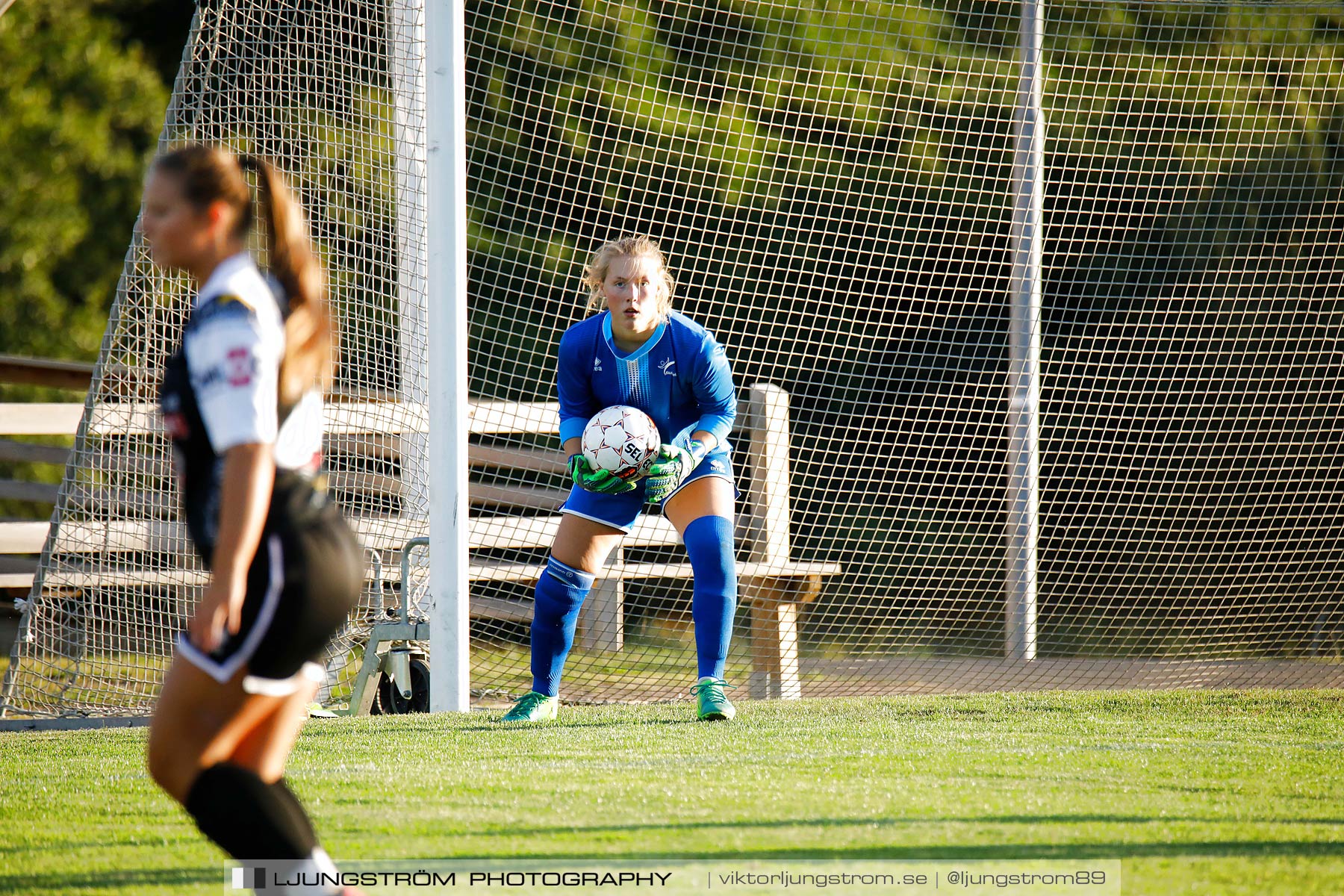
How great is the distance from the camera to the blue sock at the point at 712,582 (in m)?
4.10

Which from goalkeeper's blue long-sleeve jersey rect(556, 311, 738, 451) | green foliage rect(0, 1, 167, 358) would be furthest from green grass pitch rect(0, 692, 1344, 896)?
green foliage rect(0, 1, 167, 358)

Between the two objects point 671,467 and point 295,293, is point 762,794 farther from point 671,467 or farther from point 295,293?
point 295,293

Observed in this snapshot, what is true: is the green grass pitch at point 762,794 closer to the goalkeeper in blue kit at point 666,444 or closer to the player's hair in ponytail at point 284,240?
the goalkeeper in blue kit at point 666,444

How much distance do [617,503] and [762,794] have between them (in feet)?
4.44

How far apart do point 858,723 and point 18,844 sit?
2.45 metres

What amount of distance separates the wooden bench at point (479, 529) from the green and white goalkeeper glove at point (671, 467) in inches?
54.0

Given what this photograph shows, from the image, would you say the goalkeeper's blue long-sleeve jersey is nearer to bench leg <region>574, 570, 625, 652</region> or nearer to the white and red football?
the white and red football

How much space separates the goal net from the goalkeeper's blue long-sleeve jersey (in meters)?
0.70

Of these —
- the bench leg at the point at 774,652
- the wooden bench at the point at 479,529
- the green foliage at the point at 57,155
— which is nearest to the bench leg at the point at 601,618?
the wooden bench at the point at 479,529

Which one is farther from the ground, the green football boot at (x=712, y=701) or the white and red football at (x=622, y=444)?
the white and red football at (x=622, y=444)

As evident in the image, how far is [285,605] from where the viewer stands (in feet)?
6.14

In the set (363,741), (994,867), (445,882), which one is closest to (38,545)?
(363,741)

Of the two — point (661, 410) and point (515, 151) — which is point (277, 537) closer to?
point (661, 410)

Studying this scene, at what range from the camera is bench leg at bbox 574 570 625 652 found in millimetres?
6504
